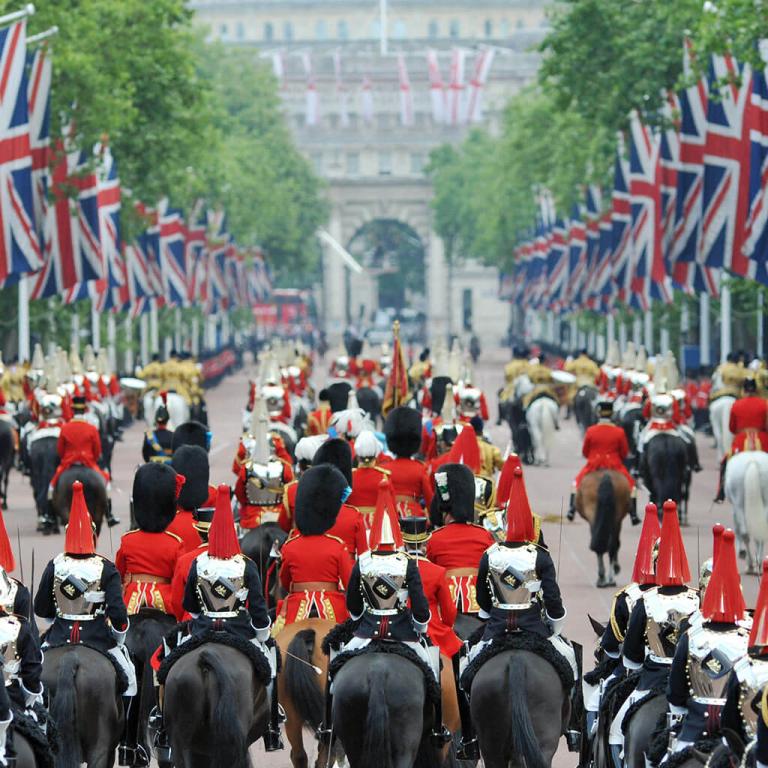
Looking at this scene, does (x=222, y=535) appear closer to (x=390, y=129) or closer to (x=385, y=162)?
(x=390, y=129)

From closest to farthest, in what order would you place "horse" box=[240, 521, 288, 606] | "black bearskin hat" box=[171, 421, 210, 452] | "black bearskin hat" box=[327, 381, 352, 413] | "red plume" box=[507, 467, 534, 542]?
1. "red plume" box=[507, 467, 534, 542]
2. "horse" box=[240, 521, 288, 606]
3. "black bearskin hat" box=[171, 421, 210, 452]
4. "black bearskin hat" box=[327, 381, 352, 413]

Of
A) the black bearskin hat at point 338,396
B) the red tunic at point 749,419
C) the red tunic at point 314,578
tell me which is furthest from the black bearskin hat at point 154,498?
the red tunic at point 749,419

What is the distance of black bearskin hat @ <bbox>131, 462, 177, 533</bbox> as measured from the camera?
15203mm

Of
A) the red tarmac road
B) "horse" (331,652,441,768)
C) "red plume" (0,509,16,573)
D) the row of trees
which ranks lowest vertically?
the red tarmac road

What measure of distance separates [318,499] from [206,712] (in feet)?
8.28

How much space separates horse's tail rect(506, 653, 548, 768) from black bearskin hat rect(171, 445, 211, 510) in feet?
12.9

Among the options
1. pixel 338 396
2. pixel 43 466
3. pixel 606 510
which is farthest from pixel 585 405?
pixel 606 510

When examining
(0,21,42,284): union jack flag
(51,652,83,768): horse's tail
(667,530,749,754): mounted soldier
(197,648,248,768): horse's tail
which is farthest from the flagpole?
(667,530,749,754): mounted soldier

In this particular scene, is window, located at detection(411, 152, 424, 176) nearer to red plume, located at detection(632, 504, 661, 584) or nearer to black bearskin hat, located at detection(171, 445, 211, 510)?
black bearskin hat, located at detection(171, 445, 211, 510)

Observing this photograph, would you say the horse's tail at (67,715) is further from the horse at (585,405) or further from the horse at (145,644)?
the horse at (585,405)

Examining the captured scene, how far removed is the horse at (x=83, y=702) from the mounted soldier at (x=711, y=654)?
362 cm

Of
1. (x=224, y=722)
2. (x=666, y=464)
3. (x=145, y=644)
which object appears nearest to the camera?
(x=224, y=722)

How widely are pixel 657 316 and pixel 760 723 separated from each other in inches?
2070

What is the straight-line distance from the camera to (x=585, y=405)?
154 feet
